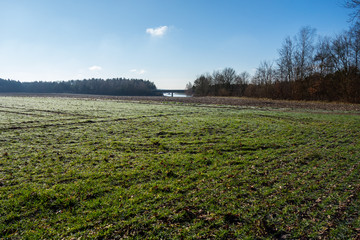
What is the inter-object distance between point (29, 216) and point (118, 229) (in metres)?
1.83

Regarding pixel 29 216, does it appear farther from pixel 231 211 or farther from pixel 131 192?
pixel 231 211

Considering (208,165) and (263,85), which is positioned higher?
(263,85)

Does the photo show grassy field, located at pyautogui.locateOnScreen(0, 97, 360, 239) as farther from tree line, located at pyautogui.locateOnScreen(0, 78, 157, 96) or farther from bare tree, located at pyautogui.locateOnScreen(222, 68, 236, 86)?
tree line, located at pyautogui.locateOnScreen(0, 78, 157, 96)

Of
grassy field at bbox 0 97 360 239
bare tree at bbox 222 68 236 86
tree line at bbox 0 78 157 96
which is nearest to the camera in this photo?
grassy field at bbox 0 97 360 239

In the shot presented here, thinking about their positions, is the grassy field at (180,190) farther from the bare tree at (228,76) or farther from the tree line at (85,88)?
the tree line at (85,88)

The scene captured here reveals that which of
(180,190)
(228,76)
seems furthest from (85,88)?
(180,190)

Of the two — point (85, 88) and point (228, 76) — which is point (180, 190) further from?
point (85, 88)

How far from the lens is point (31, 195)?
16.3ft

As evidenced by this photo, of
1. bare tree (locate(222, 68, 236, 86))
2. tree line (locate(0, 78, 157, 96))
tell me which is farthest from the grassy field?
tree line (locate(0, 78, 157, 96))

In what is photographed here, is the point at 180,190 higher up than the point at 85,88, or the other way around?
the point at 85,88

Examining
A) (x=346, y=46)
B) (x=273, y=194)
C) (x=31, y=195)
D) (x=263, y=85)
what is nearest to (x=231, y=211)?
(x=273, y=194)

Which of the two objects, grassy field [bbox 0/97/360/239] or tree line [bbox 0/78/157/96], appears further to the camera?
tree line [bbox 0/78/157/96]

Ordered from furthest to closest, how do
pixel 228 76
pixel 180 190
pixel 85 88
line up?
pixel 85 88
pixel 228 76
pixel 180 190

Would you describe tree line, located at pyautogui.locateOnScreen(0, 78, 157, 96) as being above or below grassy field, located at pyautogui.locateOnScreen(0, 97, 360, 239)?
above
